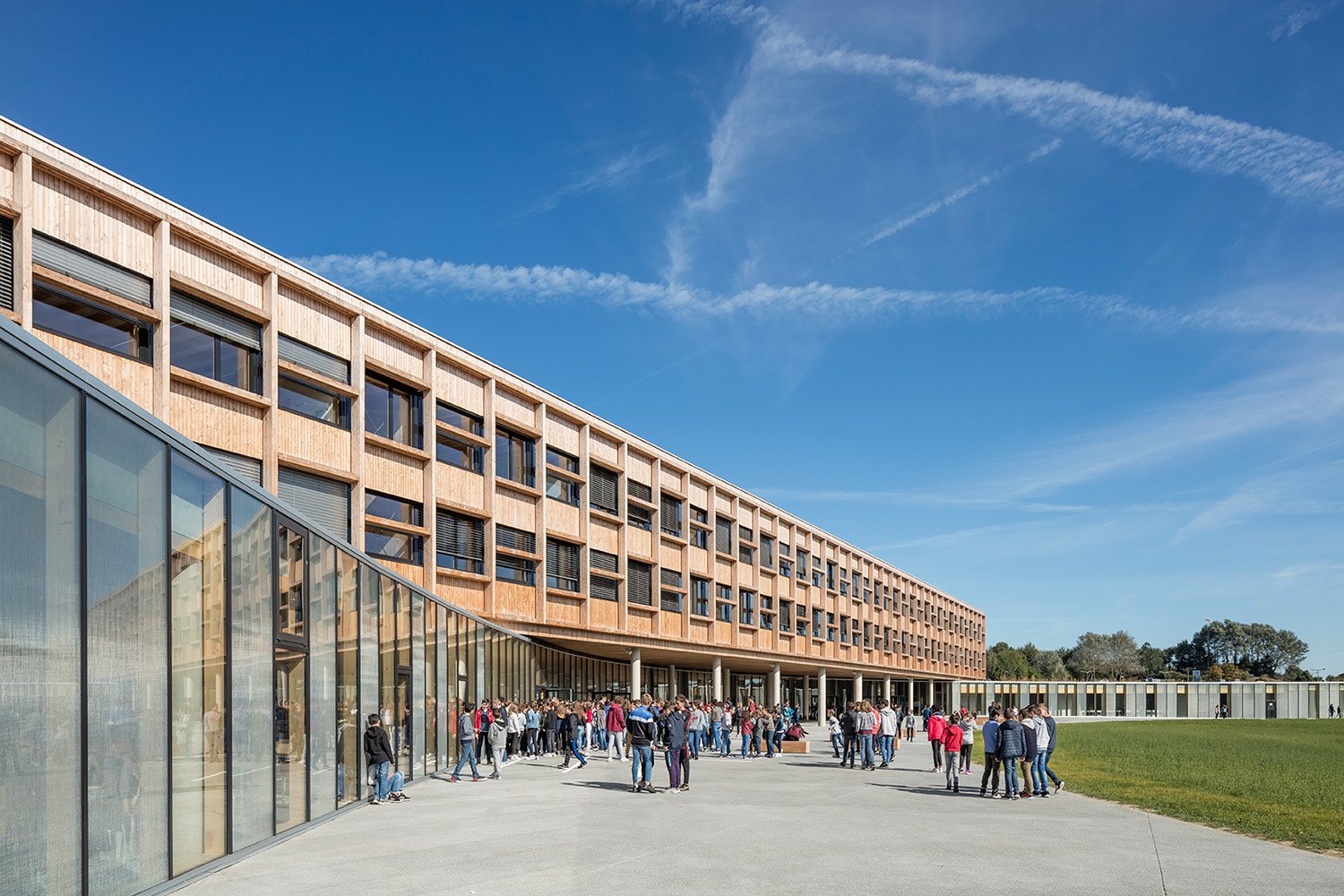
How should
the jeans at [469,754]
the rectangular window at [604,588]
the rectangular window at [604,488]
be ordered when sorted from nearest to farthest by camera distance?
the jeans at [469,754] → the rectangular window at [604,588] → the rectangular window at [604,488]

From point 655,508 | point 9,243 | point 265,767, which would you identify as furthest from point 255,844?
point 655,508

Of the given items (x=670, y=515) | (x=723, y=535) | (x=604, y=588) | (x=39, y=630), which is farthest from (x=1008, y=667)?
(x=39, y=630)

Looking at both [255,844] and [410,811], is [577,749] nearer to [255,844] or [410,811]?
[410,811]

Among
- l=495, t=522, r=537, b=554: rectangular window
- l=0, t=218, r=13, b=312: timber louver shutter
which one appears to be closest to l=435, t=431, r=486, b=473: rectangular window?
l=495, t=522, r=537, b=554: rectangular window

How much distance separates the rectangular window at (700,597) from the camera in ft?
189

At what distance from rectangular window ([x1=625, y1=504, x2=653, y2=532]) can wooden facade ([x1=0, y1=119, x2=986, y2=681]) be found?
0.21 meters

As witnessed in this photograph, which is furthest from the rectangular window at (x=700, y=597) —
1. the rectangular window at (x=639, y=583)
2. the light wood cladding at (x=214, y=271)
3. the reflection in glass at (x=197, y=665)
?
the reflection in glass at (x=197, y=665)

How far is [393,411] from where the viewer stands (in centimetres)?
3538

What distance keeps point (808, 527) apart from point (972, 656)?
64.6m

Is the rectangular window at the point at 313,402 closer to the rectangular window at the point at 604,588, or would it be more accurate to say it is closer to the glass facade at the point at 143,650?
the glass facade at the point at 143,650

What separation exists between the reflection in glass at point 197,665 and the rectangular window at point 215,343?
49.4 feet

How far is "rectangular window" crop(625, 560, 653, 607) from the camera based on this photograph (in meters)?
50.0

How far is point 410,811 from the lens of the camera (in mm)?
19250

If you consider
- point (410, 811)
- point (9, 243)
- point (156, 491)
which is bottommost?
point (410, 811)
